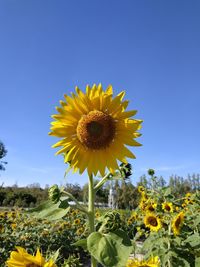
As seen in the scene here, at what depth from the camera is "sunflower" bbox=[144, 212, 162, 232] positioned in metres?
4.79

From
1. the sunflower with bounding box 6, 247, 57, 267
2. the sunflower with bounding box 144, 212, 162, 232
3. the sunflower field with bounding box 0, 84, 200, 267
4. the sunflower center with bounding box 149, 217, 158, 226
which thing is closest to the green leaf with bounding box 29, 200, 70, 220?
the sunflower field with bounding box 0, 84, 200, 267

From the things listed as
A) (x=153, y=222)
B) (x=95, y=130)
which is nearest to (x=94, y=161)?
(x=95, y=130)

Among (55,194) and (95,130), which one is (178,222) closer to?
(95,130)

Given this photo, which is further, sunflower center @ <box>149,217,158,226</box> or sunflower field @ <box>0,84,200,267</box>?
sunflower center @ <box>149,217,158,226</box>

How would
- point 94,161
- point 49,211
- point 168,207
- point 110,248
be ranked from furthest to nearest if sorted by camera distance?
point 168,207 < point 94,161 < point 49,211 < point 110,248

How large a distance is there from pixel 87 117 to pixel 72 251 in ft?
21.5

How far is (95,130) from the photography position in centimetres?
183

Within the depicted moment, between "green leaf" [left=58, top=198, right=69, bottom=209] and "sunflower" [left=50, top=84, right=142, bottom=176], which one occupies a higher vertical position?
"sunflower" [left=50, top=84, right=142, bottom=176]

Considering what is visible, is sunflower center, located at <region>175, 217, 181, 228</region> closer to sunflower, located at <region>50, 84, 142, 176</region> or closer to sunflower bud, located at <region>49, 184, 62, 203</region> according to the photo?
sunflower, located at <region>50, 84, 142, 176</region>

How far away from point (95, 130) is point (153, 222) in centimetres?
352

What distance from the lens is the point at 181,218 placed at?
425 cm

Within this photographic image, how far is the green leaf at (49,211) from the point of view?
151cm

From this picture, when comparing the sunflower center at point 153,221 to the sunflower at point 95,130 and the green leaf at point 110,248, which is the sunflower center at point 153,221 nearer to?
the sunflower at point 95,130

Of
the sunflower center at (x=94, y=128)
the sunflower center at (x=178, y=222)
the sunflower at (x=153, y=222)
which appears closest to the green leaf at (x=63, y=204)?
the sunflower center at (x=94, y=128)
